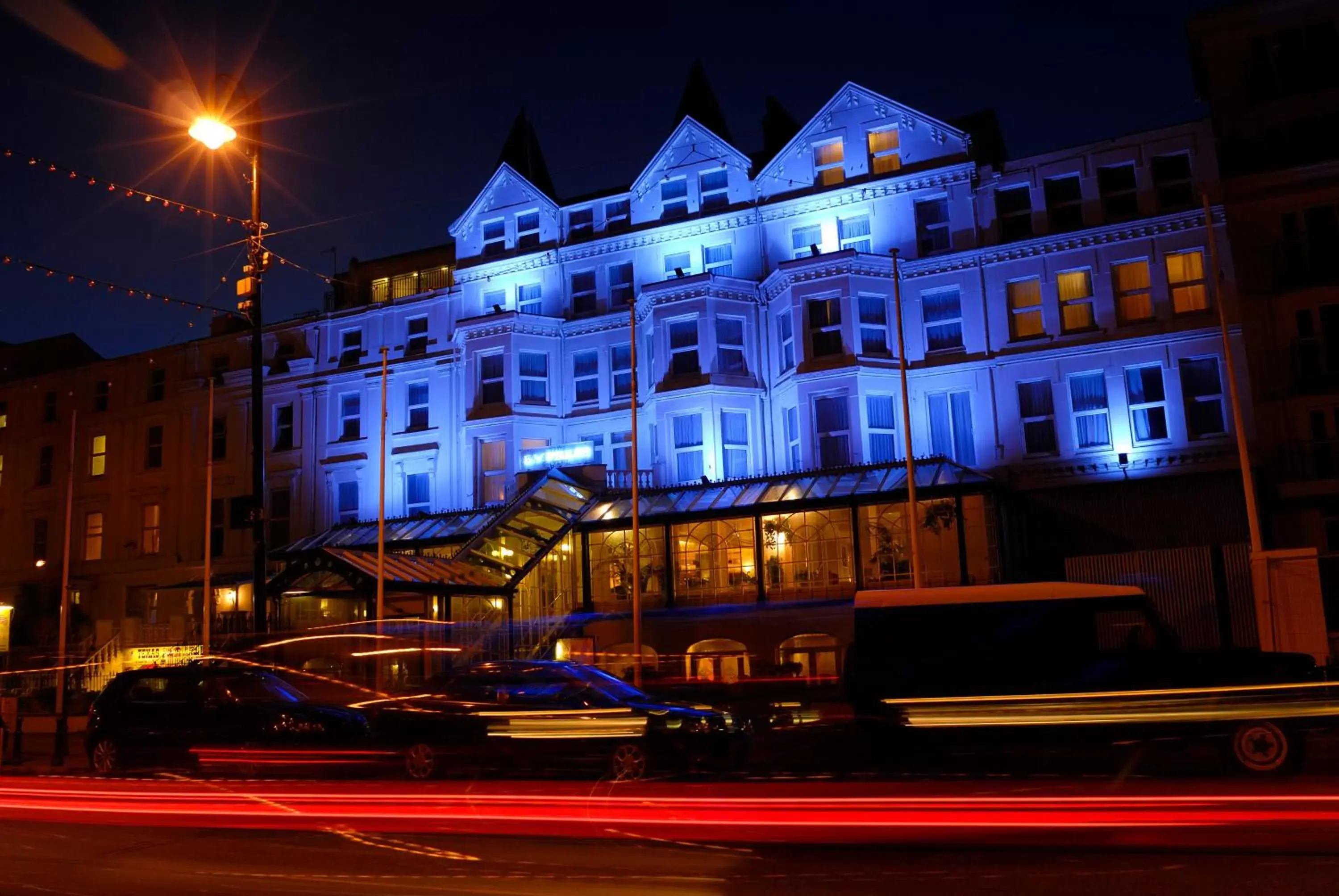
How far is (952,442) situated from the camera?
31531mm

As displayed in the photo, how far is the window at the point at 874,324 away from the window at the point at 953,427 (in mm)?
2141

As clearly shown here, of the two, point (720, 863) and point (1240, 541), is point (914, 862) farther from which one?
point (1240, 541)

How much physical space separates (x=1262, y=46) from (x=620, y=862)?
31.4m

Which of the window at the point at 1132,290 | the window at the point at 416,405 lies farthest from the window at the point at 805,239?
the window at the point at 416,405

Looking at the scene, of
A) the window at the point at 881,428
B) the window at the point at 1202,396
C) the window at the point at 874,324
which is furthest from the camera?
the window at the point at 874,324

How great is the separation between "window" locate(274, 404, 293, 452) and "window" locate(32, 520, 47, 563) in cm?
1228

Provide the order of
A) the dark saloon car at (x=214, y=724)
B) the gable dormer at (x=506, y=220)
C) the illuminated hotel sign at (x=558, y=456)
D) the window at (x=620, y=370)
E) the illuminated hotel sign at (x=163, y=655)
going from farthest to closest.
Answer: the gable dormer at (x=506, y=220)
the window at (x=620, y=370)
the illuminated hotel sign at (x=558, y=456)
the illuminated hotel sign at (x=163, y=655)
the dark saloon car at (x=214, y=724)

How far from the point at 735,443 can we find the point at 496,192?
45.3ft

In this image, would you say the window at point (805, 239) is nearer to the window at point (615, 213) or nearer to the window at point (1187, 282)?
the window at point (615, 213)

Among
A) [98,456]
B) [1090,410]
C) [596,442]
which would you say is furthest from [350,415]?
[1090,410]

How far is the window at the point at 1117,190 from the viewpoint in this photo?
3125 cm

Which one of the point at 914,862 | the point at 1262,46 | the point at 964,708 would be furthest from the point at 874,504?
the point at 914,862

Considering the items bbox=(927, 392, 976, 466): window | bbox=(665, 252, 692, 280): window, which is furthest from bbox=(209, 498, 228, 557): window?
bbox=(927, 392, 976, 466): window

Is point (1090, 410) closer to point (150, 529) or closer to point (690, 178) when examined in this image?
point (690, 178)
